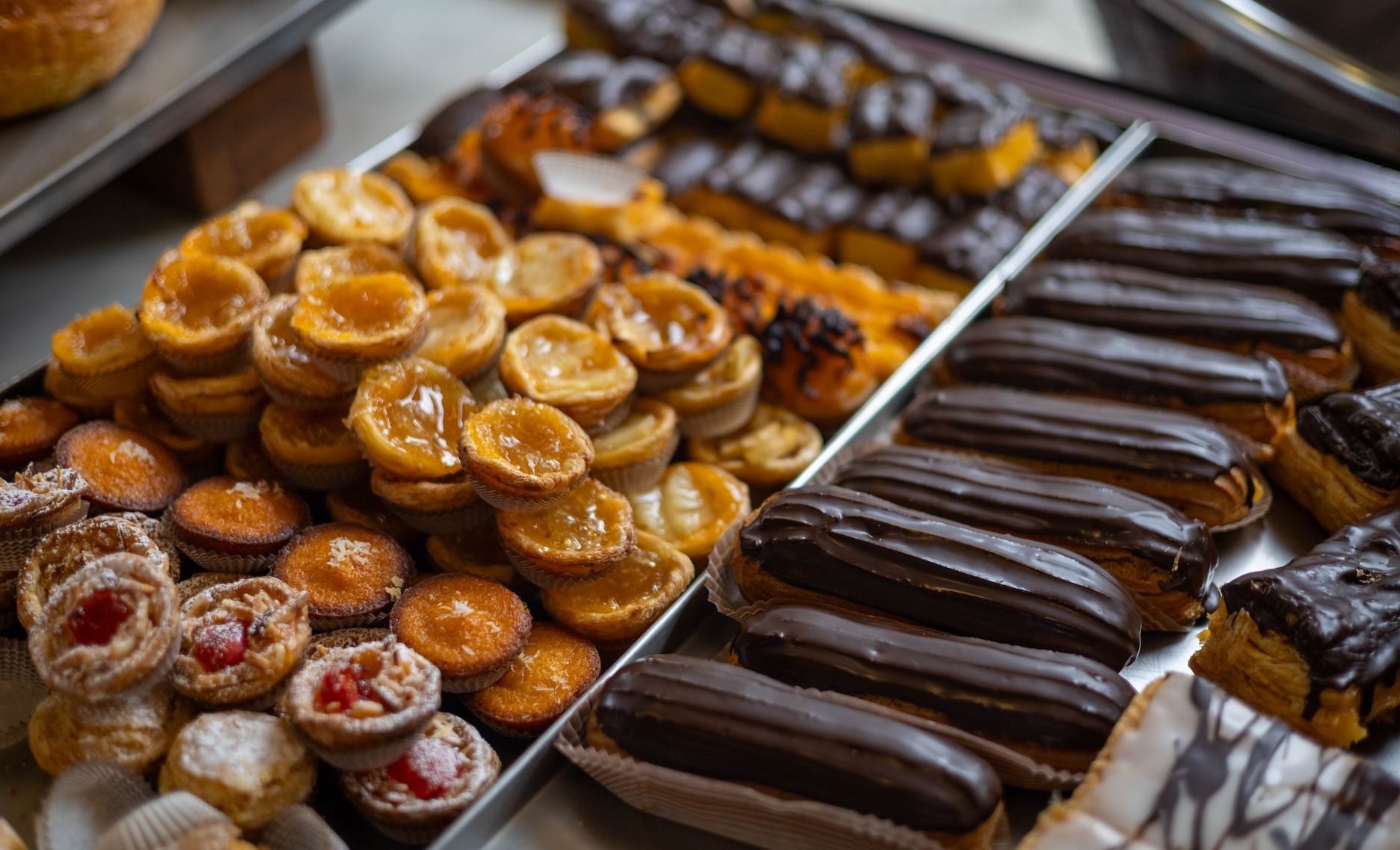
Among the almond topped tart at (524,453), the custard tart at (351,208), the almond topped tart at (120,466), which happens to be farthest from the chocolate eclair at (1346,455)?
the almond topped tart at (120,466)

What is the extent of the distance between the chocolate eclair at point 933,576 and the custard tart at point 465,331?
0.83 meters

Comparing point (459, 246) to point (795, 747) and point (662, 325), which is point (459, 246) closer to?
point (662, 325)

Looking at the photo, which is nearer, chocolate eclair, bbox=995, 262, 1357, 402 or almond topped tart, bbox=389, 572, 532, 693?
almond topped tart, bbox=389, 572, 532, 693

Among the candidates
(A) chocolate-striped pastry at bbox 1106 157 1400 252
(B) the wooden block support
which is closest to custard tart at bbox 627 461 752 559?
(A) chocolate-striped pastry at bbox 1106 157 1400 252

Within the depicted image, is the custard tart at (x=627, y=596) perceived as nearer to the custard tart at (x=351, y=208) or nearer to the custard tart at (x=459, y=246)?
the custard tart at (x=459, y=246)

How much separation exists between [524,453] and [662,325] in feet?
2.54

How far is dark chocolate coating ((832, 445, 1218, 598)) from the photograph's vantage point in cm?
259

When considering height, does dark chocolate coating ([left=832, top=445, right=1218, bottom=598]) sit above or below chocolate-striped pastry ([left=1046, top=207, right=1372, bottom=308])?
below

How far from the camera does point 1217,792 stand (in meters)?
2.04

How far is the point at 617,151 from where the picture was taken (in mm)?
4254

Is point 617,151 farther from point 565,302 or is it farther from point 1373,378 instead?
point 1373,378

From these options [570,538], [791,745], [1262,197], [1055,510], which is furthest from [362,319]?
[1262,197]

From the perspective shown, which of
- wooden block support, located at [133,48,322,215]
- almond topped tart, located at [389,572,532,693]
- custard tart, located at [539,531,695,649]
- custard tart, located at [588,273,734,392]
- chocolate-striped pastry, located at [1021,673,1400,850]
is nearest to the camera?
chocolate-striped pastry, located at [1021,673,1400,850]

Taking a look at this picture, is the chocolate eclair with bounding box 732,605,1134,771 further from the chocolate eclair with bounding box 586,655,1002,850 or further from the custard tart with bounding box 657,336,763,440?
the custard tart with bounding box 657,336,763,440
